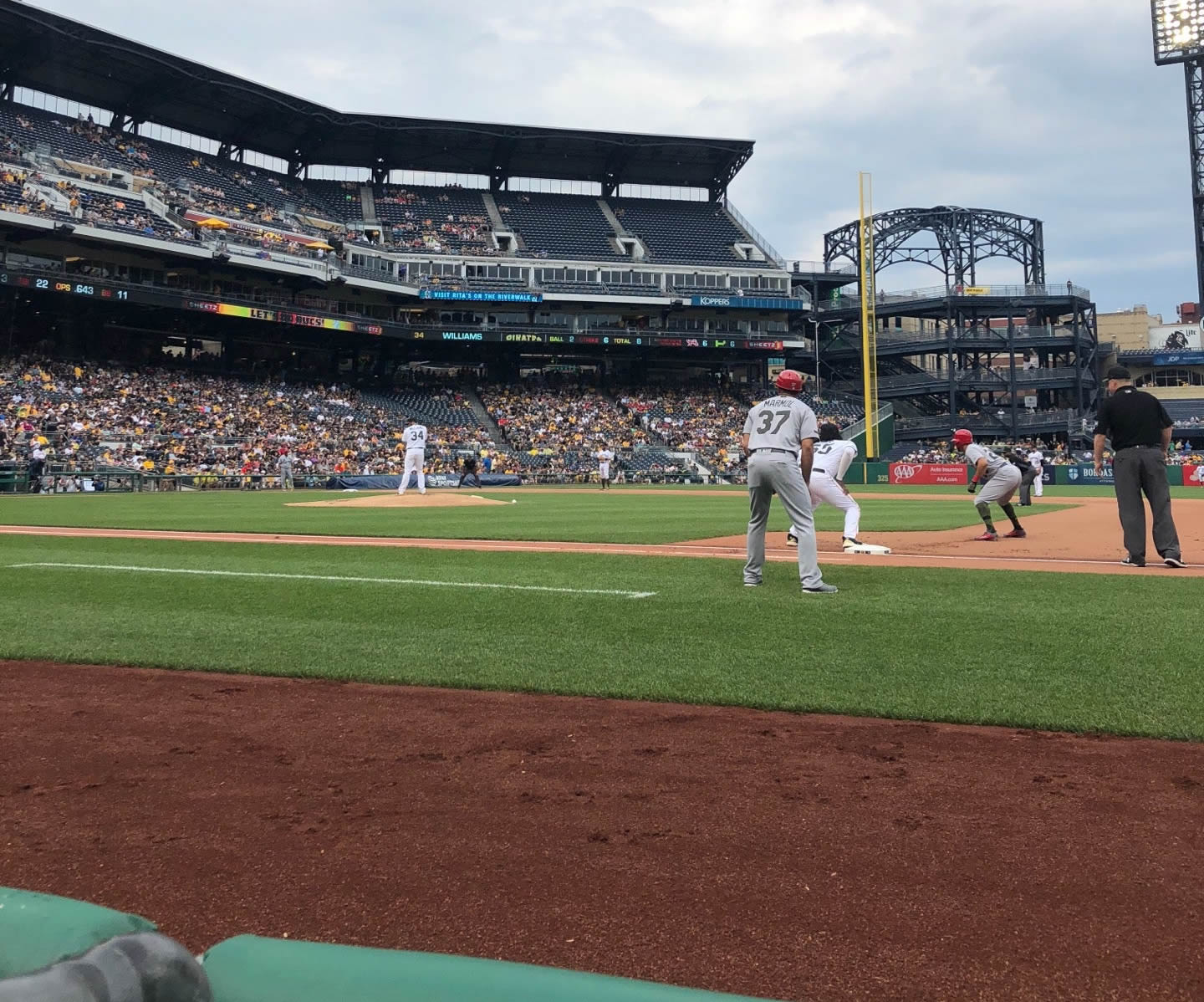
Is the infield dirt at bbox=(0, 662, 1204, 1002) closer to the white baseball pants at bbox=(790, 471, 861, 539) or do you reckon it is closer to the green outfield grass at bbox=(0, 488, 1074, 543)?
the white baseball pants at bbox=(790, 471, 861, 539)

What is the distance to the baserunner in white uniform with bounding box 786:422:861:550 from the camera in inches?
424

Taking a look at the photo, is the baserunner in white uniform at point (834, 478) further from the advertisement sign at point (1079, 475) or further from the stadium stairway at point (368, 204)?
the stadium stairway at point (368, 204)

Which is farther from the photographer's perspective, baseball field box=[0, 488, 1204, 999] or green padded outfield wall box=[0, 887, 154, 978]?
baseball field box=[0, 488, 1204, 999]

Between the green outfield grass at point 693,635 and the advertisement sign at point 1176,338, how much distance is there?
65.5 m

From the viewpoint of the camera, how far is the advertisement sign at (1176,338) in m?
62.5

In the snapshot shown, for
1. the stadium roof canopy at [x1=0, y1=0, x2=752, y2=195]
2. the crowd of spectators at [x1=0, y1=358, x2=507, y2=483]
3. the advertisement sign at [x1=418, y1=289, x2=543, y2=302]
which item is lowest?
the crowd of spectators at [x1=0, y1=358, x2=507, y2=483]

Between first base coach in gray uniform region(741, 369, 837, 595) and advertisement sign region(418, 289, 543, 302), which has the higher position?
advertisement sign region(418, 289, 543, 302)

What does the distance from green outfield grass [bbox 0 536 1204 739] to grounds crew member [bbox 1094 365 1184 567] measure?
1.13 m

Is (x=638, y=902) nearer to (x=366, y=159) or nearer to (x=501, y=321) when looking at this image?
(x=501, y=321)

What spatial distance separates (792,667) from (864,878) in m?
2.39

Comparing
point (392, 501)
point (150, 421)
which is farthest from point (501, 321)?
point (392, 501)

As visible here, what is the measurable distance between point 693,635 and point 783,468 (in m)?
2.35

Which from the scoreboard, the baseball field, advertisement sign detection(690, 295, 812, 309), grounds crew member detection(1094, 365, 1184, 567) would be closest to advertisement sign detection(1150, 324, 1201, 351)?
advertisement sign detection(690, 295, 812, 309)

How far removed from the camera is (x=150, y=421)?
38.5 metres
